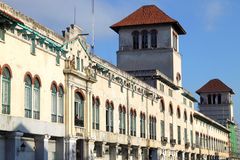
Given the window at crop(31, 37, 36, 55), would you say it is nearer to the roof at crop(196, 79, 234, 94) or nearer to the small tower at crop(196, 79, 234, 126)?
the small tower at crop(196, 79, 234, 126)

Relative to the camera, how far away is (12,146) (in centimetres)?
3064

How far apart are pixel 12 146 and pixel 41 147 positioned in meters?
3.88

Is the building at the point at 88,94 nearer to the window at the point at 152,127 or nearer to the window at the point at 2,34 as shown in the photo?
the window at the point at 2,34

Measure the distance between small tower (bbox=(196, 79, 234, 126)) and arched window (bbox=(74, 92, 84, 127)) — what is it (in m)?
96.2

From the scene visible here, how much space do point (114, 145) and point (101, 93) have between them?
214 inches

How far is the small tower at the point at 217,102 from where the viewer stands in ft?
442

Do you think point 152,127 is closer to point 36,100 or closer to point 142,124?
point 142,124

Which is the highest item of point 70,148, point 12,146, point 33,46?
point 33,46

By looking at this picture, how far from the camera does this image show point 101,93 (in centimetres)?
4522

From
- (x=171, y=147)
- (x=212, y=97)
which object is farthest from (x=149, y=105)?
(x=212, y=97)

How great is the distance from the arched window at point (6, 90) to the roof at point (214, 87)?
10825 cm

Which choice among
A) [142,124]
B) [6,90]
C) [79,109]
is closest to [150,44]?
[142,124]

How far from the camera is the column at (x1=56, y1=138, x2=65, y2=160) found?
3725 cm

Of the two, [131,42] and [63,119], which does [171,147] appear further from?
[63,119]
